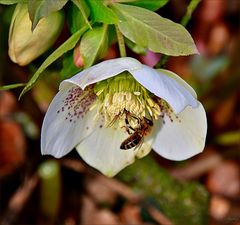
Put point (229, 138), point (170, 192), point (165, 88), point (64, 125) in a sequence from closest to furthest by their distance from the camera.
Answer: point (165, 88), point (64, 125), point (170, 192), point (229, 138)

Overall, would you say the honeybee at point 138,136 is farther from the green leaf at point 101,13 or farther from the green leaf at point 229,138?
the green leaf at point 229,138

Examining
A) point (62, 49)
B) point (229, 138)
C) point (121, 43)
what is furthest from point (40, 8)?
point (229, 138)

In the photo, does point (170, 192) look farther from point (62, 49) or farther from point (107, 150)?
point (62, 49)

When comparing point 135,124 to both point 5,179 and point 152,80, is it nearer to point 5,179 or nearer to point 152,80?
point 152,80

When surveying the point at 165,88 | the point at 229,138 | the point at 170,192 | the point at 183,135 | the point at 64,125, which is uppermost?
the point at 165,88

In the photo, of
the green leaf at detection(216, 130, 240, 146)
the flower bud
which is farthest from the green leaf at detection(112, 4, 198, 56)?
the green leaf at detection(216, 130, 240, 146)

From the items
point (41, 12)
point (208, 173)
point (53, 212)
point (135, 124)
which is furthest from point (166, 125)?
point (208, 173)

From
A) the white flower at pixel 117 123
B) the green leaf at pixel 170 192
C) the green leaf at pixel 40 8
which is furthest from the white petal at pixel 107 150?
the green leaf at pixel 170 192
